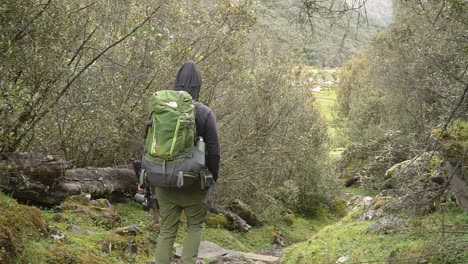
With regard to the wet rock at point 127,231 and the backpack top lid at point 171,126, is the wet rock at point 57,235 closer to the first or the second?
the wet rock at point 127,231

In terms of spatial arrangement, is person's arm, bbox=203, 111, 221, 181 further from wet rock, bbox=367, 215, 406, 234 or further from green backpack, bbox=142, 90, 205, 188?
wet rock, bbox=367, 215, 406, 234

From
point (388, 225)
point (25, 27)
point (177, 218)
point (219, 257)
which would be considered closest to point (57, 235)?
point (177, 218)

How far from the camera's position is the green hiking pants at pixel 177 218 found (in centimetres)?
619

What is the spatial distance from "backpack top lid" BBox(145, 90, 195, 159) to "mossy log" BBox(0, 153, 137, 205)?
2.48 m

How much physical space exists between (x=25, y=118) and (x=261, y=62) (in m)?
14.3

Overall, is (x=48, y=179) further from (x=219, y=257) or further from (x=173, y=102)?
(x=173, y=102)

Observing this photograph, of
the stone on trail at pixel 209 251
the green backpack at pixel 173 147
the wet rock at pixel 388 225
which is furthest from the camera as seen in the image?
the stone on trail at pixel 209 251

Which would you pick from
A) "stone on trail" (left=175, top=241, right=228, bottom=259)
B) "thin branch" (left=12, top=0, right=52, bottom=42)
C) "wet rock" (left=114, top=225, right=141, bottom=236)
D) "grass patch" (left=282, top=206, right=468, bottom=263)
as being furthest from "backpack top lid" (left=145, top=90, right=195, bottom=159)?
"stone on trail" (left=175, top=241, right=228, bottom=259)

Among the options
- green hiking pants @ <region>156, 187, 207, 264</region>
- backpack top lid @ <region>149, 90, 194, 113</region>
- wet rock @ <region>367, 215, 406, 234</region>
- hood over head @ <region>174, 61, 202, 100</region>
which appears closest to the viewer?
backpack top lid @ <region>149, 90, 194, 113</region>

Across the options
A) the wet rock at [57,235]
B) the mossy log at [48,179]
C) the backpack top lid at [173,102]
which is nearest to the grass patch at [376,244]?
the backpack top lid at [173,102]

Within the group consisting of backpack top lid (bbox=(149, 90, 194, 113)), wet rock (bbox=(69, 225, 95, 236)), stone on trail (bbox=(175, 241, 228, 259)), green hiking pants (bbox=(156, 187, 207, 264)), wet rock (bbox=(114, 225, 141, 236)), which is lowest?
stone on trail (bbox=(175, 241, 228, 259))

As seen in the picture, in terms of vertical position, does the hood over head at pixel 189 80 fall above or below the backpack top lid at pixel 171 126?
above

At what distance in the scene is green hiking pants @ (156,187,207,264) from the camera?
6.19m

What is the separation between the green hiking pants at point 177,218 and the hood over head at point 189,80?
1247 millimetres
